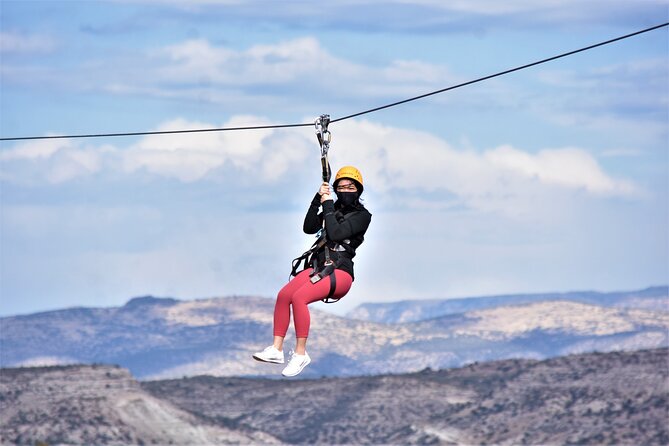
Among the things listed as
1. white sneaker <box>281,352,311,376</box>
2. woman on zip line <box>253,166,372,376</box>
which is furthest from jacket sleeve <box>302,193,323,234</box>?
white sneaker <box>281,352,311,376</box>

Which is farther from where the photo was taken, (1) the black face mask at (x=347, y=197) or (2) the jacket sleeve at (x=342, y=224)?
(1) the black face mask at (x=347, y=197)

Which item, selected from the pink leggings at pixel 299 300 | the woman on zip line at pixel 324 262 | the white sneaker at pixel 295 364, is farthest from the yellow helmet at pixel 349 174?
the white sneaker at pixel 295 364

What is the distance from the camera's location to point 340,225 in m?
34.9

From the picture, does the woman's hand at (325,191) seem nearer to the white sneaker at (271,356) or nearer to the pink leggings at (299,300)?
the pink leggings at (299,300)

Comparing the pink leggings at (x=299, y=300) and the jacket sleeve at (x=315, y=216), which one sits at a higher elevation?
the jacket sleeve at (x=315, y=216)

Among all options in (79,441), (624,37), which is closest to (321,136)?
(624,37)

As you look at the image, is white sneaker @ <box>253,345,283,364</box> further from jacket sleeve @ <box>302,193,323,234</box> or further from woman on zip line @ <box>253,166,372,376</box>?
jacket sleeve @ <box>302,193,323,234</box>

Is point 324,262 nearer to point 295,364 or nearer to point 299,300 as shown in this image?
point 299,300

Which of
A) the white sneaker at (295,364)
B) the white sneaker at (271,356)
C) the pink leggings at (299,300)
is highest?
the pink leggings at (299,300)

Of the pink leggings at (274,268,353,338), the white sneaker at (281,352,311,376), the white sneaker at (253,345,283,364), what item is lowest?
the white sneaker at (281,352,311,376)

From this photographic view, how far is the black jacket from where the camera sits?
34.8m

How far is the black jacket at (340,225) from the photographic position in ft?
114

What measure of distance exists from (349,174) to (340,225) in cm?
128

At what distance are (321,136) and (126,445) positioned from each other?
16931cm
